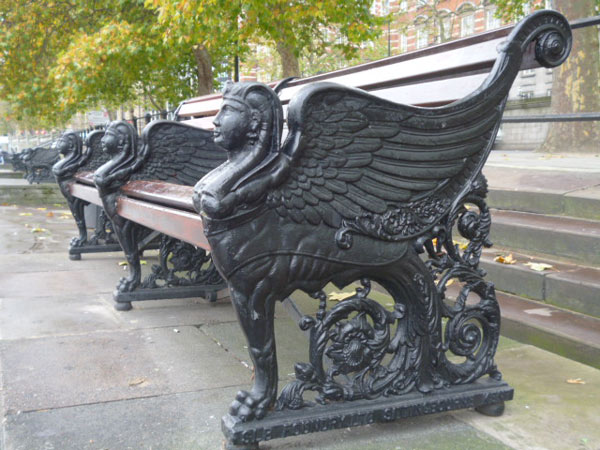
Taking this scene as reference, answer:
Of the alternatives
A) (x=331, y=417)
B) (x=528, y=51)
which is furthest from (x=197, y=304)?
(x=528, y=51)

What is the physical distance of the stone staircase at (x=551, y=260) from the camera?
3059 millimetres

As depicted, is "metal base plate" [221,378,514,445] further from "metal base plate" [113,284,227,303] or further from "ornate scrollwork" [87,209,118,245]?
"ornate scrollwork" [87,209,118,245]

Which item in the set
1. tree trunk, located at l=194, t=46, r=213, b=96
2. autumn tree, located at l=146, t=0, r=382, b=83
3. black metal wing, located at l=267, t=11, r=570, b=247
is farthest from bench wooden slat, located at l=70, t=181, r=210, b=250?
tree trunk, located at l=194, t=46, r=213, b=96

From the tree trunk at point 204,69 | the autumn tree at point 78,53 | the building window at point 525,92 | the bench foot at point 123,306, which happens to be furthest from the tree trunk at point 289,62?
the building window at point 525,92

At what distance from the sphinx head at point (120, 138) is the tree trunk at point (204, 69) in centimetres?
963

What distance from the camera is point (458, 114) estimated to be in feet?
7.55

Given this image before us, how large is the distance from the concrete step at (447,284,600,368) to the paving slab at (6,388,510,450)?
0.92 metres

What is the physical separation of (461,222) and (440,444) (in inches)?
31.6

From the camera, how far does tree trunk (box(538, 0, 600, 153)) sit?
13.9 m

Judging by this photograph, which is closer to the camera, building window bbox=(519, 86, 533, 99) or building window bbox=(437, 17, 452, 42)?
building window bbox=(437, 17, 452, 42)

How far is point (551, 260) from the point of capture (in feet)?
12.2

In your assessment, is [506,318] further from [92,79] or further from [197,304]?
[92,79]

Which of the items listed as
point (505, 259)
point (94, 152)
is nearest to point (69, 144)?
point (94, 152)

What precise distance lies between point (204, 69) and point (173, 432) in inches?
477
